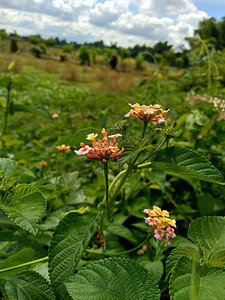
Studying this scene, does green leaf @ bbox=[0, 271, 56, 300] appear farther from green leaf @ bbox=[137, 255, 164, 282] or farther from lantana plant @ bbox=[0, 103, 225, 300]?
green leaf @ bbox=[137, 255, 164, 282]

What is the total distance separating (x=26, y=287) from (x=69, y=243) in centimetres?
12

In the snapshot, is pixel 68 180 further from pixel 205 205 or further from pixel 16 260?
pixel 205 205

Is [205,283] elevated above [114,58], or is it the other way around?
[114,58]

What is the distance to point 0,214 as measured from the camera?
66cm

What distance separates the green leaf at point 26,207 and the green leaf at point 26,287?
0.41ft

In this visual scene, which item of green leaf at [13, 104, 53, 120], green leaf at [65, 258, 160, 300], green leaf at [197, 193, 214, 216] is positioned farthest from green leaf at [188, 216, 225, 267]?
green leaf at [13, 104, 53, 120]

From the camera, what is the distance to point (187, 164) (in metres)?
0.46

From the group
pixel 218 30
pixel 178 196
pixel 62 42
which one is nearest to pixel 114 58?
pixel 218 30

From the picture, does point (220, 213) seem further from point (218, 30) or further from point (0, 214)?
point (218, 30)

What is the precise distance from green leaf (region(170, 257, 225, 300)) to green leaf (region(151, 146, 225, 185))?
147 mm

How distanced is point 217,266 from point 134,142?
9.9 inches

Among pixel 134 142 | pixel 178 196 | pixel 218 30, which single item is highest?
pixel 218 30

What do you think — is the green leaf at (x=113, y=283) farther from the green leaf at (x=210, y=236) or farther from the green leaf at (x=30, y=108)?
the green leaf at (x=30, y=108)

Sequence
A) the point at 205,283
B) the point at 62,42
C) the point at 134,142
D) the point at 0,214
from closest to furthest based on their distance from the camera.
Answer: the point at 205,283, the point at 134,142, the point at 0,214, the point at 62,42
